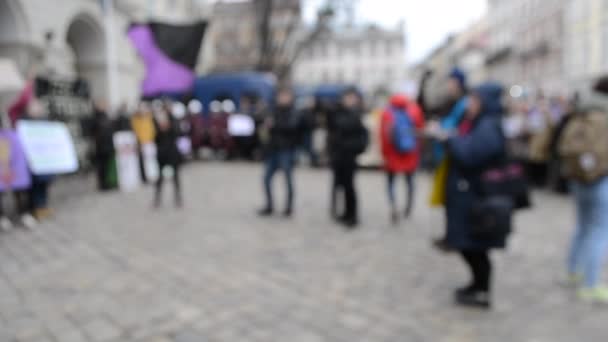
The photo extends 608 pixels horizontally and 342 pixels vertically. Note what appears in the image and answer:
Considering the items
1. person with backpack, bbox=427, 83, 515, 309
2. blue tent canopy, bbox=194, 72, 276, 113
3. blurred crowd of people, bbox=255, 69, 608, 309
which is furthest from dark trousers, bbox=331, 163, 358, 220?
blue tent canopy, bbox=194, 72, 276, 113

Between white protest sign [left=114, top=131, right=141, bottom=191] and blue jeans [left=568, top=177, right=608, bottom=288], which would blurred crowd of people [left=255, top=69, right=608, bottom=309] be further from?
white protest sign [left=114, top=131, right=141, bottom=191]

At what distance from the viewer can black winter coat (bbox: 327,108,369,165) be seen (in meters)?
6.84

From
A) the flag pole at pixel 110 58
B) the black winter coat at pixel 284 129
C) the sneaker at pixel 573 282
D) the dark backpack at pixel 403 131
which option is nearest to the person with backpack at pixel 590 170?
the sneaker at pixel 573 282

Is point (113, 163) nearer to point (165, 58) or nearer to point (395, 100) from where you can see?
point (165, 58)

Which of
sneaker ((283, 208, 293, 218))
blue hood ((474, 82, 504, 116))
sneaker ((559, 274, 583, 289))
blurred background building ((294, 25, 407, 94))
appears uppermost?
blurred background building ((294, 25, 407, 94))

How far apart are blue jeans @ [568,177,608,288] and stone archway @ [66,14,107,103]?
544 inches

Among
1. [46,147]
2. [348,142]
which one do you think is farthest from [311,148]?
[46,147]

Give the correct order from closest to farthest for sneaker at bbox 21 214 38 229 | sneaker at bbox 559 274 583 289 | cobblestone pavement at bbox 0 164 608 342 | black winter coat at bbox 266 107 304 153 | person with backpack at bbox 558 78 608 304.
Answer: cobblestone pavement at bbox 0 164 608 342
person with backpack at bbox 558 78 608 304
sneaker at bbox 559 274 583 289
sneaker at bbox 21 214 38 229
black winter coat at bbox 266 107 304 153

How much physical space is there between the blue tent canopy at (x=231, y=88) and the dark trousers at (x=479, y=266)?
13.0m

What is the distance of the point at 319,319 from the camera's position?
3746mm

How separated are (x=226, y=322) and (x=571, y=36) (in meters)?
41.8

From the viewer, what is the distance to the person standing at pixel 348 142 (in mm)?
6832

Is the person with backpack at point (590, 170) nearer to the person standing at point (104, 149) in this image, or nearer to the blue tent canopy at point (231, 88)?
the person standing at point (104, 149)

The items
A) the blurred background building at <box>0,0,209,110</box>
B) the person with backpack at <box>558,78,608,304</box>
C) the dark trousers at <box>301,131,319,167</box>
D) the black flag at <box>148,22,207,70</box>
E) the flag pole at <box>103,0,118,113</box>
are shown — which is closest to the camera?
the person with backpack at <box>558,78,608,304</box>
